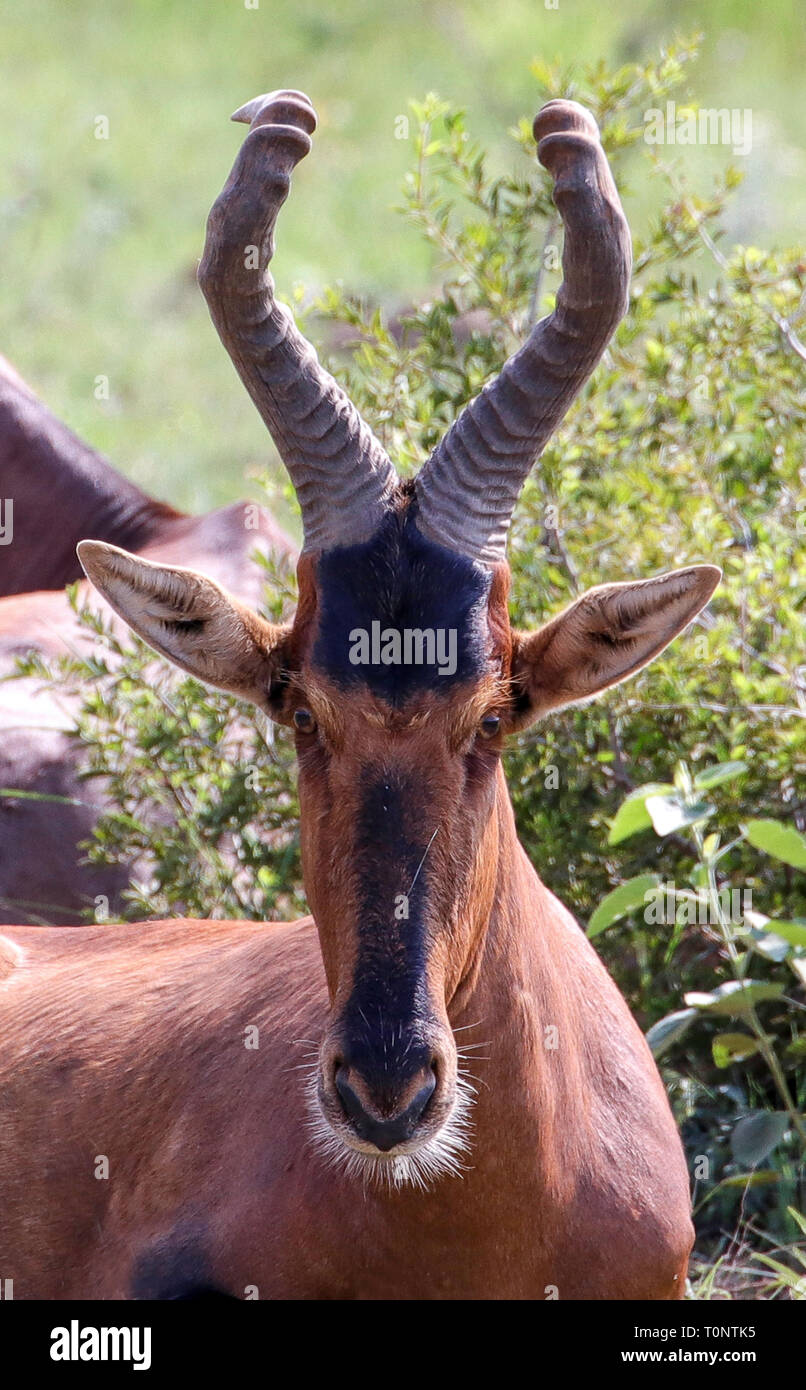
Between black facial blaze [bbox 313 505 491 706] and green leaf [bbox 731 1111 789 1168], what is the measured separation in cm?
250

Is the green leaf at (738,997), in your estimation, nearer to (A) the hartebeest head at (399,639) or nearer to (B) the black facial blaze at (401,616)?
(A) the hartebeest head at (399,639)

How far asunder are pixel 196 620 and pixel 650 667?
8.74ft

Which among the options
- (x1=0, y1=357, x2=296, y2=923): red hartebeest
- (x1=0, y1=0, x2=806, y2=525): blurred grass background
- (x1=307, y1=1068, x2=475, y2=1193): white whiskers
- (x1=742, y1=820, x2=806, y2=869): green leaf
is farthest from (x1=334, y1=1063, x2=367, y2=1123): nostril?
(x1=0, y1=0, x2=806, y2=525): blurred grass background

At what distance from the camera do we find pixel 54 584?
10.7 meters

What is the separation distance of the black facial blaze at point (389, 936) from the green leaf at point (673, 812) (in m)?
1.77

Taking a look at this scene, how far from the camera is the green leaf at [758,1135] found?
6199 millimetres

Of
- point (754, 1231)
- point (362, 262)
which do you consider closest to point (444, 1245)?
point (754, 1231)

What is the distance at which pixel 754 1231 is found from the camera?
21.2 ft

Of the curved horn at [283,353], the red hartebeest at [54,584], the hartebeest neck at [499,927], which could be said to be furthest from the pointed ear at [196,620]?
the red hartebeest at [54,584]

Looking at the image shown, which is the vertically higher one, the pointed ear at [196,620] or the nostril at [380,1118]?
the pointed ear at [196,620]

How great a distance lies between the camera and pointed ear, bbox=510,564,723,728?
4.71 m

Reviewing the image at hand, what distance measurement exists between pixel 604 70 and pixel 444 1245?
15.9ft

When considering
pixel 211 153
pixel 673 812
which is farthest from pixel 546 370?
pixel 211 153

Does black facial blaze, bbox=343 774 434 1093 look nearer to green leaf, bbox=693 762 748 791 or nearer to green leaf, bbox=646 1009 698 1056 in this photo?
green leaf, bbox=693 762 748 791
